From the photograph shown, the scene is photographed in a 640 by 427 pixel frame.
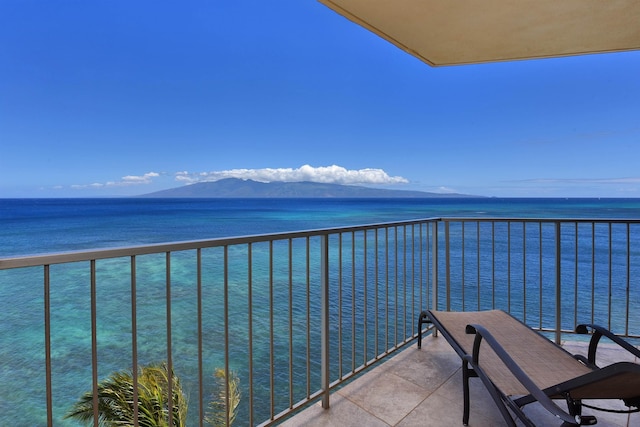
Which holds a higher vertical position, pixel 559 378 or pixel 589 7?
pixel 589 7

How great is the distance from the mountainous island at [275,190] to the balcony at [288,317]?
35436mm

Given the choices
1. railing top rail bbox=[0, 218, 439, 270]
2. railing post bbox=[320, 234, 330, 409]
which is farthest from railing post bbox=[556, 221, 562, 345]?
railing top rail bbox=[0, 218, 439, 270]

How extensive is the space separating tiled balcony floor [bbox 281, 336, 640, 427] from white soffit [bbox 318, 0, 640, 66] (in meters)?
2.40

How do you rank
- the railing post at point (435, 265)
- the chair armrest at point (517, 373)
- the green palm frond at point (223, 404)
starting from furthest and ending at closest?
the railing post at point (435, 265) < the green palm frond at point (223, 404) < the chair armrest at point (517, 373)

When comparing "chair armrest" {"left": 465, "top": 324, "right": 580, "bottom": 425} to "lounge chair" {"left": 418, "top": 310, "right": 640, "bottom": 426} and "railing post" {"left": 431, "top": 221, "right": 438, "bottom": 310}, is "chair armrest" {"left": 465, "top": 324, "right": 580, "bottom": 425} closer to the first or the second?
"lounge chair" {"left": 418, "top": 310, "right": 640, "bottom": 426}

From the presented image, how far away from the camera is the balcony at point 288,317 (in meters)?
1.71

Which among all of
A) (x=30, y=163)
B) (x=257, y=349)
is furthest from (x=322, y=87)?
(x=30, y=163)

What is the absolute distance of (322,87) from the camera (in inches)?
985

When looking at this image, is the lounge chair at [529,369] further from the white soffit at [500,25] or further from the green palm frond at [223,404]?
the white soffit at [500,25]

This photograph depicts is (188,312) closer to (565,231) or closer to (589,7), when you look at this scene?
(589,7)

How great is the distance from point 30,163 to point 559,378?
4062cm

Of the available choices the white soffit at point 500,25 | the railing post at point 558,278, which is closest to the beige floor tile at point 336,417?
the railing post at point 558,278

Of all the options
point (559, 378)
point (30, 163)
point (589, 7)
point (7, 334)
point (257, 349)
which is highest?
point (30, 163)

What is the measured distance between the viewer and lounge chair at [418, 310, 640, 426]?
1214mm
